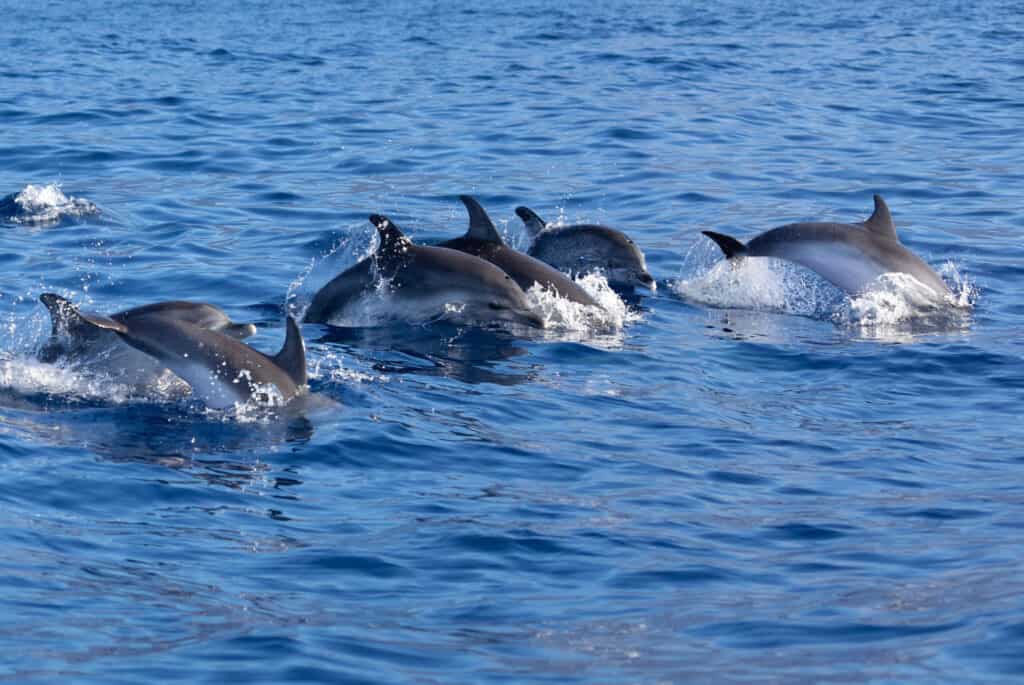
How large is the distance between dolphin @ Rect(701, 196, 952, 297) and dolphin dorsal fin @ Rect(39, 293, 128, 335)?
5.97 metres

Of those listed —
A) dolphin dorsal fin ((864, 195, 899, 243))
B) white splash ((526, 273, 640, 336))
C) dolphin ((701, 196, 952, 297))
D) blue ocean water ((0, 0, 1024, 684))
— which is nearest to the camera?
blue ocean water ((0, 0, 1024, 684))

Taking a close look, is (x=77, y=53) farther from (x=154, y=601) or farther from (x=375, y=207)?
(x=154, y=601)

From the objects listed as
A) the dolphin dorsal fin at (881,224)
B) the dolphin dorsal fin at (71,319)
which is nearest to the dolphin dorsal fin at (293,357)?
the dolphin dorsal fin at (71,319)

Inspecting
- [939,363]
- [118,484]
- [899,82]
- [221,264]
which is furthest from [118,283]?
[899,82]

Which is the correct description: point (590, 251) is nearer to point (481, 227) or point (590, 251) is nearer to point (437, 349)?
point (481, 227)

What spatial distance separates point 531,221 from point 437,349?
3350 millimetres

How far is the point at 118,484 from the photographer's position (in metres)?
9.51

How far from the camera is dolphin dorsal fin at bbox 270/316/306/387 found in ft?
36.4

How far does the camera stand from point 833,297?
50.1 ft

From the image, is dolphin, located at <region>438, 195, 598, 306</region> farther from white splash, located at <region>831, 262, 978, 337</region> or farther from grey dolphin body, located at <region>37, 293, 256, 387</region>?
grey dolphin body, located at <region>37, 293, 256, 387</region>

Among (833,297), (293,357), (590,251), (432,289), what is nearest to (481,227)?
(432,289)

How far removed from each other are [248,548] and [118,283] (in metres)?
7.46

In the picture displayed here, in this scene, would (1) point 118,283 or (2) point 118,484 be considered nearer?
(2) point 118,484

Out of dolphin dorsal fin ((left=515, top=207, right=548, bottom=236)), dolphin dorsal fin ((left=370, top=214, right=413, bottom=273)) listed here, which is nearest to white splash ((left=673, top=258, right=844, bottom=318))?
dolphin dorsal fin ((left=515, top=207, right=548, bottom=236))
